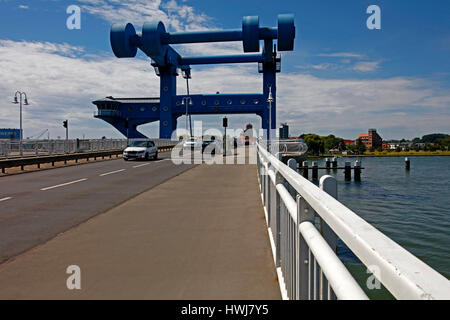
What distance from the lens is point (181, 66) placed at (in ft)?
212

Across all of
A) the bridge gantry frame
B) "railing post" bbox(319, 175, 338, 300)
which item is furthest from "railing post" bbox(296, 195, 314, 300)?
the bridge gantry frame

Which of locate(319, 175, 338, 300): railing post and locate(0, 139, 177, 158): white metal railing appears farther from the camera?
locate(0, 139, 177, 158): white metal railing

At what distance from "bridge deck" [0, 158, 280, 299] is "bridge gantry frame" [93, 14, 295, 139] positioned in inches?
1171

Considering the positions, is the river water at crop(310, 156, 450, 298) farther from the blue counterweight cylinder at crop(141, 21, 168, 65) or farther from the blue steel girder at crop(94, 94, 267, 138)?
the blue counterweight cylinder at crop(141, 21, 168, 65)

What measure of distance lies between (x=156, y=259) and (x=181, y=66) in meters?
61.9

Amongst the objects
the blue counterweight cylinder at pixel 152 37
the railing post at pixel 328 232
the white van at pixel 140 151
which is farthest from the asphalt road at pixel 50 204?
the blue counterweight cylinder at pixel 152 37

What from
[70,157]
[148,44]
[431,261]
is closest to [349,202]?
[431,261]

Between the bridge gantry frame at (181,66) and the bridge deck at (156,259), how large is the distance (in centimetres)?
2975

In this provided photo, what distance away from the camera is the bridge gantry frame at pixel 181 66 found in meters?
47.6

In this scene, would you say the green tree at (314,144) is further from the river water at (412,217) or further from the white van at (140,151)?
the white van at (140,151)

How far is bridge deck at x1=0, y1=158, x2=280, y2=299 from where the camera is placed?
423 centimetres

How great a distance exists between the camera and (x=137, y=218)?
26.9 feet

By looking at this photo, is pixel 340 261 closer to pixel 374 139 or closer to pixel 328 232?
pixel 328 232

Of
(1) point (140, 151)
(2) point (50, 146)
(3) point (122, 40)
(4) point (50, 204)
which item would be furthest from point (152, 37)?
(4) point (50, 204)
